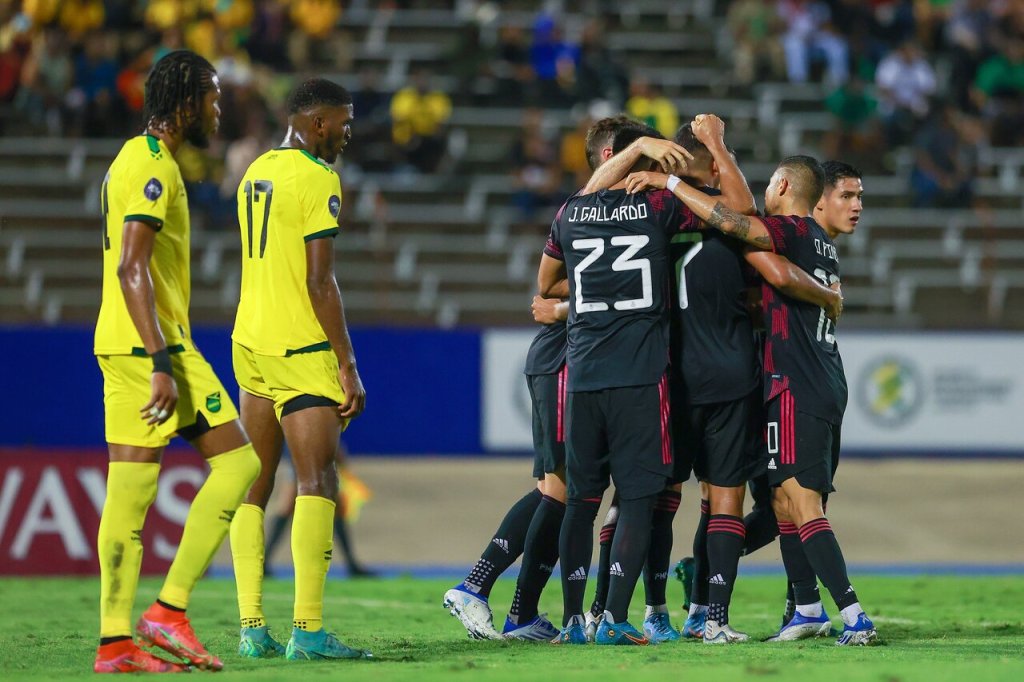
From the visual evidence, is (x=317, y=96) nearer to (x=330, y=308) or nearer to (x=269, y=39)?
(x=330, y=308)

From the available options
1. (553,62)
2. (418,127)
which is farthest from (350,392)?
(553,62)

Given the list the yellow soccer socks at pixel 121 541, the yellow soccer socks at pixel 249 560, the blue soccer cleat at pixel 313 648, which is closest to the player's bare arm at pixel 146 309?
the yellow soccer socks at pixel 121 541

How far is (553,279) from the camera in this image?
25.6 feet

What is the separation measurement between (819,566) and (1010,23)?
20.1m

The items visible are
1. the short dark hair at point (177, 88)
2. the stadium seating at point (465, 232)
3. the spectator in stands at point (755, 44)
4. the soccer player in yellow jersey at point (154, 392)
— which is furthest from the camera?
the spectator in stands at point (755, 44)

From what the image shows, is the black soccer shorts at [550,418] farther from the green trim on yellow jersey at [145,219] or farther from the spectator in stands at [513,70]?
the spectator in stands at [513,70]

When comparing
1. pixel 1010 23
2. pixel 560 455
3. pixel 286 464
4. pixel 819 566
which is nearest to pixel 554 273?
pixel 560 455

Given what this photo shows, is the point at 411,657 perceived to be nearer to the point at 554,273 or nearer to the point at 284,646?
the point at 284,646

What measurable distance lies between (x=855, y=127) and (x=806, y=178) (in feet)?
53.3

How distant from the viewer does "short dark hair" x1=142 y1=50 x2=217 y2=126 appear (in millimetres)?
6555

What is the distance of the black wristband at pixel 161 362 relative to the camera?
613 centimetres

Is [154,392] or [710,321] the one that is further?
[710,321]

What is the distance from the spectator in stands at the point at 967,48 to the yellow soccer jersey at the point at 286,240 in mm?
19333

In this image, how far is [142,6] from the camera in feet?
75.4
